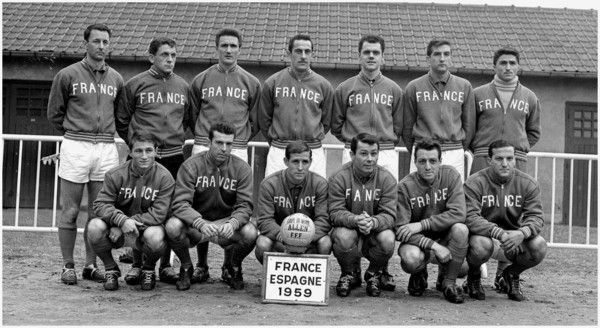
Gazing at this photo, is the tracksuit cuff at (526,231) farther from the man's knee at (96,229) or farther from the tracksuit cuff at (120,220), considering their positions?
the man's knee at (96,229)

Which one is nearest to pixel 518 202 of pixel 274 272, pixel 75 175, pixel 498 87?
pixel 498 87

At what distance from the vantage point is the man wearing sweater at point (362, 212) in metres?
6.05

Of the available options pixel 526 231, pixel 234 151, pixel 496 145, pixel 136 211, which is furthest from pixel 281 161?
pixel 526 231

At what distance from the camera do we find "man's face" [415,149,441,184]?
6.17 metres

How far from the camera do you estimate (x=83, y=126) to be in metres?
6.57

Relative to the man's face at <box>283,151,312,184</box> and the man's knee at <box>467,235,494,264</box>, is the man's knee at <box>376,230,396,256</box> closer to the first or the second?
the man's knee at <box>467,235,494,264</box>

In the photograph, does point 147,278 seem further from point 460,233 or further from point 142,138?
point 460,233

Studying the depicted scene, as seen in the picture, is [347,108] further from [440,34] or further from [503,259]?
[440,34]

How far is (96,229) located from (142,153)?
71 cm

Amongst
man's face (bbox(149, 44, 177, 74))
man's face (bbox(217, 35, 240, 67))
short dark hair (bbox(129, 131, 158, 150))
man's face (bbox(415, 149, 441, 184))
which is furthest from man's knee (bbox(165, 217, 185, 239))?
man's face (bbox(415, 149, 441, 184))

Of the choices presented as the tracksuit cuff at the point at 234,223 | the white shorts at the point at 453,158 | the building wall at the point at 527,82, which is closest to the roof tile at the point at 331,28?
the building wall at the point at 527,82

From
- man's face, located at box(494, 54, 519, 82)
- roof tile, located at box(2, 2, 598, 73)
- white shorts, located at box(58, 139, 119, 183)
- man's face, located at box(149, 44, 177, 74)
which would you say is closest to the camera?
white shorts, located at box(58, 139, 119, 183)

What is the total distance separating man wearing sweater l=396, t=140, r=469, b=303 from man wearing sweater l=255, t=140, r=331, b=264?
66 centimetres

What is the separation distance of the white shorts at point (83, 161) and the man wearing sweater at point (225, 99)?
2.62 feet
